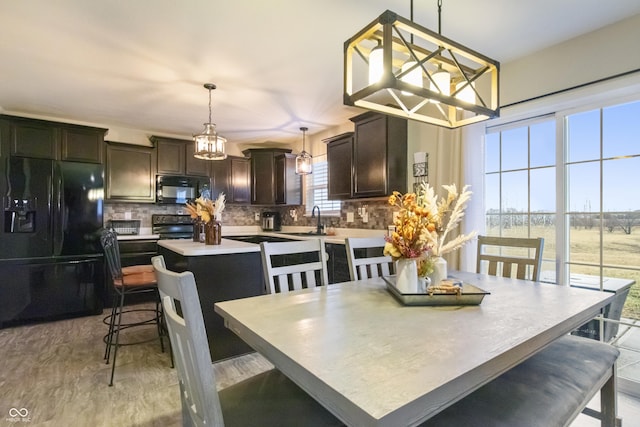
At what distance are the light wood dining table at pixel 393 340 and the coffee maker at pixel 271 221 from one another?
13.4 ft

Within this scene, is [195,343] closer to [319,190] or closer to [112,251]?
[112,251]

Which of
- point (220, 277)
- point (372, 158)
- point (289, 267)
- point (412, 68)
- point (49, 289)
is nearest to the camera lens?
point (412, 68)

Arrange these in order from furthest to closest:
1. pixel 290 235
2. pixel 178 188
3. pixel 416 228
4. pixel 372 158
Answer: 1. pixel 178 188
2. pixel 290 235
3. pixel 372 158
4. pixel 416 228

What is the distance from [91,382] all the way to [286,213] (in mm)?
3766

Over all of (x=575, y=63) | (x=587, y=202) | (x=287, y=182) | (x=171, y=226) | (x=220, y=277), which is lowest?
(x=220, y=277)

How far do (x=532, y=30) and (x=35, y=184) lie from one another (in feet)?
16.0

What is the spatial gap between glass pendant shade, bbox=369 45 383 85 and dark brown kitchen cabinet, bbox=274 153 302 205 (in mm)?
3881

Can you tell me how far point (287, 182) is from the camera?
5.17 m

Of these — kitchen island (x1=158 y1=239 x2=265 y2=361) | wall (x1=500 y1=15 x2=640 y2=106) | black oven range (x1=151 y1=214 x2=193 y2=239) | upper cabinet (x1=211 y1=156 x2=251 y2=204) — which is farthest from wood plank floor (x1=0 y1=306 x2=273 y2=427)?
Answer: wall (x1=500 y1=15 x2=640 y2=106)

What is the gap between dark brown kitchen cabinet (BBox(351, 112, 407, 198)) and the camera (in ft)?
10.9

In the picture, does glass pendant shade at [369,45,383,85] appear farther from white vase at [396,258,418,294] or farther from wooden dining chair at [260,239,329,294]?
wooden dining chair at [260,239,329,294]

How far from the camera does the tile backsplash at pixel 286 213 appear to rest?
3.85 meters

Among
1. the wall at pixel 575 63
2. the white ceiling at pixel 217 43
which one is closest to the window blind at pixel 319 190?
the white ceiling at pixel 217 43

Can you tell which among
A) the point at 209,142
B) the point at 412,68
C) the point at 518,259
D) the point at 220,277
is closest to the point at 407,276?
the point at 412,68
